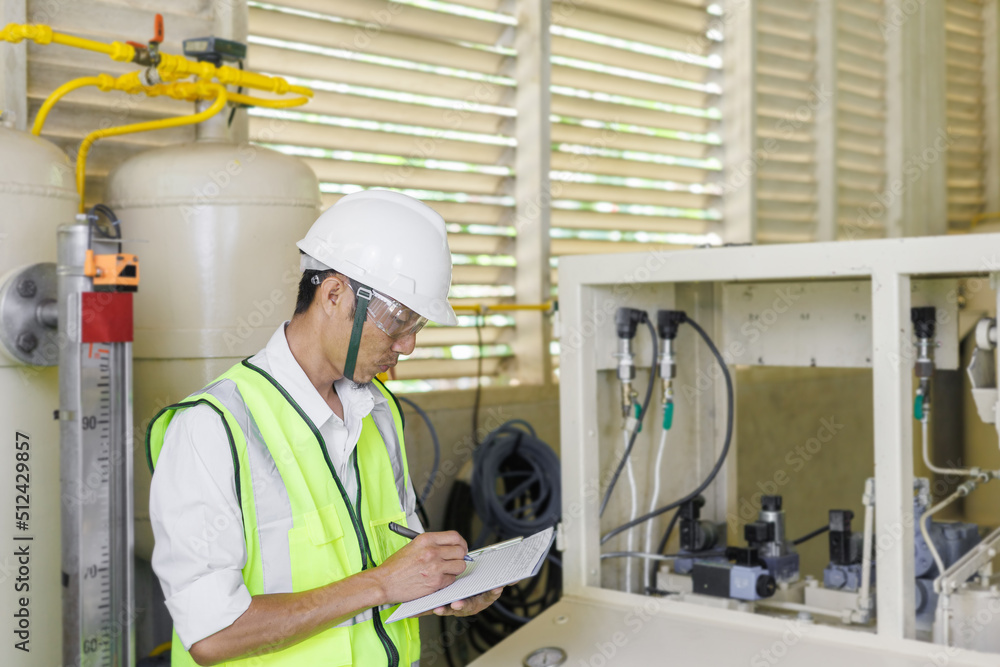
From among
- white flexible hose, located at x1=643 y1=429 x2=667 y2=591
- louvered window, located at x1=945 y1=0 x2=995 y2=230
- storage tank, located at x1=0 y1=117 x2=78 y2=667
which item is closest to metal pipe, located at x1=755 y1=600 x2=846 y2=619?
white flexible hose, located at x1=643 y1=429 x2=667 y2=591

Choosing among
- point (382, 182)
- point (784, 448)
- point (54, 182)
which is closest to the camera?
point (54, 182)

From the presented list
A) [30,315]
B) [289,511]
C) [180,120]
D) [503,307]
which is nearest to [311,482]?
[289,511]

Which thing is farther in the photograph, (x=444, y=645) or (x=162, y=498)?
(x=444, y=645)

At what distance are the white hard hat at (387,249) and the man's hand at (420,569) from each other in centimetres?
33

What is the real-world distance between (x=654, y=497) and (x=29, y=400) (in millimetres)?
1407

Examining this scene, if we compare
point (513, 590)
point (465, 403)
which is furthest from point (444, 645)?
point (465, 403)

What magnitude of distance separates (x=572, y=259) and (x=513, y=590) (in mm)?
1122

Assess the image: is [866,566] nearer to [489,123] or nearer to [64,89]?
[489,123]

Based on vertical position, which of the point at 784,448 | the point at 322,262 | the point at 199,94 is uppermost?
the point at 199,94

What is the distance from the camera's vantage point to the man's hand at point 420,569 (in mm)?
1338

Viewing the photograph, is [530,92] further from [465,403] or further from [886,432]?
[886,432]

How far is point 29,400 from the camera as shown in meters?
1.73

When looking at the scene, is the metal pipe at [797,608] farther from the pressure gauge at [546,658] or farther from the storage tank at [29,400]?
the storage tank at [29,400]

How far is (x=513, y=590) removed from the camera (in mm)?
2785
